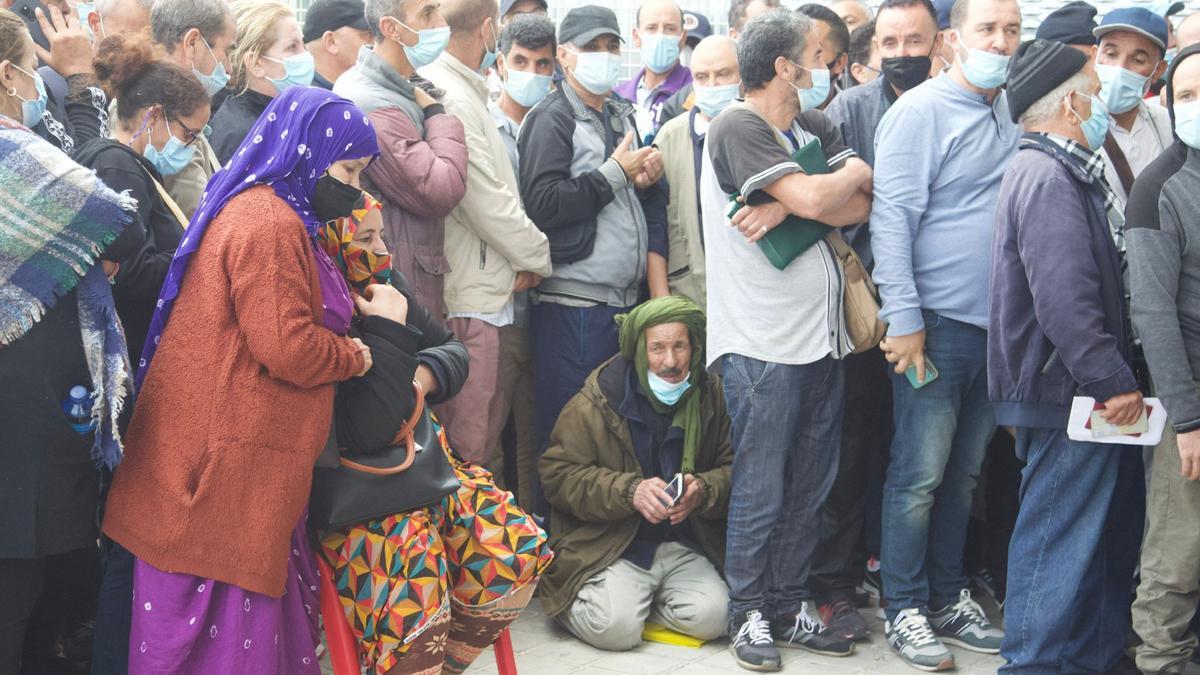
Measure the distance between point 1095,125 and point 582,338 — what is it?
Answer: 2.25m

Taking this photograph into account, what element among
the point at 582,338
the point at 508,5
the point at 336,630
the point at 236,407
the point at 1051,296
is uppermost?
the point at 508,5

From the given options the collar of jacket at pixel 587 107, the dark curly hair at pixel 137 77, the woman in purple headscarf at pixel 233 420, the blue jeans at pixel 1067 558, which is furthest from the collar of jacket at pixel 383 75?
the blue jeans at pixel 1067 558

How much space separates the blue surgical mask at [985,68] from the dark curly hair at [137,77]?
2879 millimetres

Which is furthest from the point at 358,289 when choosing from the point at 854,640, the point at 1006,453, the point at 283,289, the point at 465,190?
the point at 1006,453

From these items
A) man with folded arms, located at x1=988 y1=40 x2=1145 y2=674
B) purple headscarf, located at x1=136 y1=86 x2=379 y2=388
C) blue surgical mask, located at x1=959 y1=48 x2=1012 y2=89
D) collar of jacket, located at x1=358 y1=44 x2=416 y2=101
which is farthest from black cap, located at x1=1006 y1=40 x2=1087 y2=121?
purple headscarf, located at x1=136 y1=86 x2=379 y2=388

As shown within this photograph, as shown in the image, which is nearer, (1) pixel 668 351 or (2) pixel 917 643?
(2) pixel 917 643

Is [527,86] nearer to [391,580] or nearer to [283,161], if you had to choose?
[283,161]

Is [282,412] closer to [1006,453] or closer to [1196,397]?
[1196,397]

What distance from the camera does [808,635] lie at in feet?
17.3

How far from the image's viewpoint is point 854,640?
17.5ft

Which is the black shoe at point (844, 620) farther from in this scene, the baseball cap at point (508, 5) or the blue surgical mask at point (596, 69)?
the baseball cap at point (508, 5)

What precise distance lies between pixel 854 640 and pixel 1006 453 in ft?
3.97

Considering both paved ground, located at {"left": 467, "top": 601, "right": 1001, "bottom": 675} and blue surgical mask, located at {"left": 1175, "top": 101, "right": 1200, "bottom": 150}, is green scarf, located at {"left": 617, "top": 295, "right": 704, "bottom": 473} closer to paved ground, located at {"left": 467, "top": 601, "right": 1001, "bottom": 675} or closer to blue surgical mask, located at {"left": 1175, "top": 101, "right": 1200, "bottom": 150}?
paved ground, located at {"left": 467, "top": 601, "right": 1001, "bottom": 675}

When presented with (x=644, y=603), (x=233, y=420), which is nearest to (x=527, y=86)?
(x=644, y=603)
